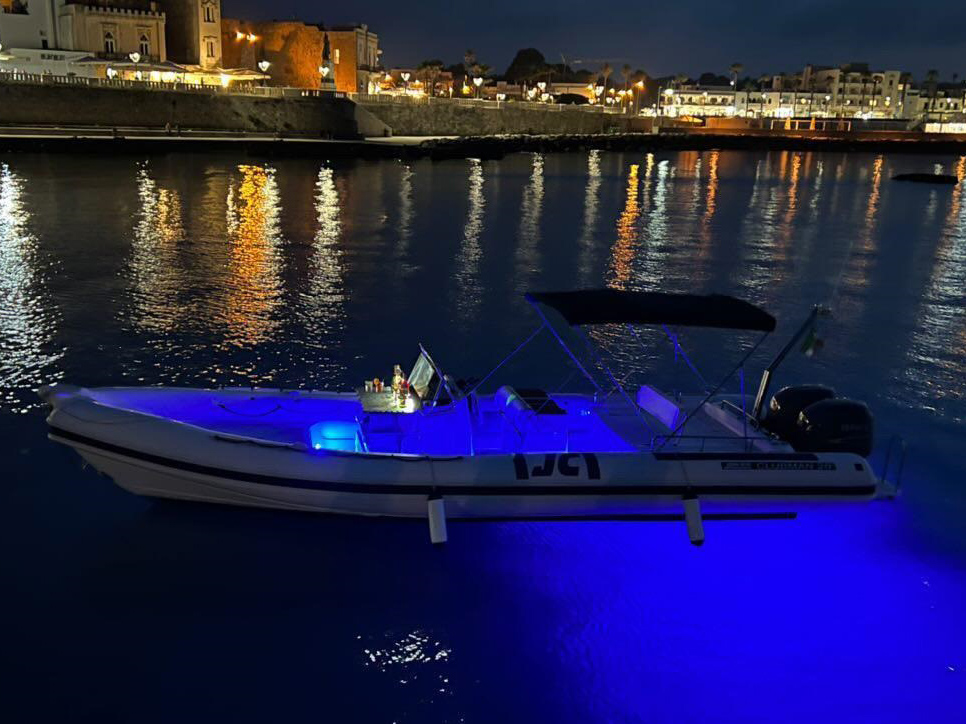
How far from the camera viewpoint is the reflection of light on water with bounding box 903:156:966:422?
13.9m

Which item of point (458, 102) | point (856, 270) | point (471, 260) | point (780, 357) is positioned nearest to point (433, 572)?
point (780, 357)

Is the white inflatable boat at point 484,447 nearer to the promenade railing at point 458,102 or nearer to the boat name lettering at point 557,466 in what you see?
the boat name lettering at point 557,466

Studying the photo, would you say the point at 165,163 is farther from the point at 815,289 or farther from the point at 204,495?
the point at 204,495

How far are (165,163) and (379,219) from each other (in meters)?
25.5

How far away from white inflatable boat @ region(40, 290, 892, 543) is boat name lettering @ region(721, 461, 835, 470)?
0.05 feet

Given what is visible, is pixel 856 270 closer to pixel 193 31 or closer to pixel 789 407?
pixel 789 407

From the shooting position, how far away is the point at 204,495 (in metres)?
8.16

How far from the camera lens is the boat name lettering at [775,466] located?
8211mm

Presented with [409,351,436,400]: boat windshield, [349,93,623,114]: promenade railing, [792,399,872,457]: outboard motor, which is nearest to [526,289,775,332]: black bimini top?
[792,399,872,457]: outboard motor

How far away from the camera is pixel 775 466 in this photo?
8.26 meters

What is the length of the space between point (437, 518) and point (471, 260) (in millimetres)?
17738

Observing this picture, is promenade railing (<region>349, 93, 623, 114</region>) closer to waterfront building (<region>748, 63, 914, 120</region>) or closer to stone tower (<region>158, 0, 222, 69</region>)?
stone tower (<region>158, 0, 222, 69</region>)

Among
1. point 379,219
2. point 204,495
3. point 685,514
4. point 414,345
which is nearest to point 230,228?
point 379,219

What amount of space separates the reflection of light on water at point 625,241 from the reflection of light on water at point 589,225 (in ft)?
2.53
